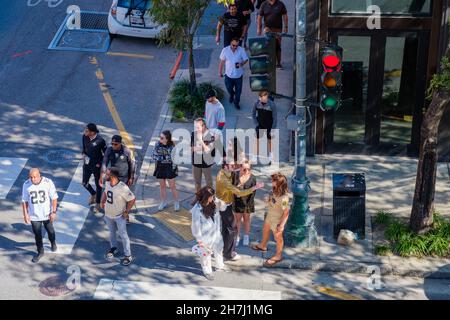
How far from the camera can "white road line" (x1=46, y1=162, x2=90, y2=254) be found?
13797 millimetres

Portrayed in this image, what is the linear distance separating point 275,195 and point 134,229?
295cm

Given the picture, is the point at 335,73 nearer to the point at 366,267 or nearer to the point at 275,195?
the point at 275,195

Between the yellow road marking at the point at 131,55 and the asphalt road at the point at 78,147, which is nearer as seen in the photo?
the asphalt road at the point at 78,147

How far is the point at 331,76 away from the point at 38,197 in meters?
4.88

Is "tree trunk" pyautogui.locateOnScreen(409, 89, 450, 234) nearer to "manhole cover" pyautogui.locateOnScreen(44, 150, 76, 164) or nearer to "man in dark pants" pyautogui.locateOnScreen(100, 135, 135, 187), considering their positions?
"man in dark pants" pyautogui.locateOnScreen(100, 135, 135, 187)

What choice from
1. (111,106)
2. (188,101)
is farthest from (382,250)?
(111,106)

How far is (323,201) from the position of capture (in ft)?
48.9

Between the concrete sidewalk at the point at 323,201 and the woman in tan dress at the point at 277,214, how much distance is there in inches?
6.8

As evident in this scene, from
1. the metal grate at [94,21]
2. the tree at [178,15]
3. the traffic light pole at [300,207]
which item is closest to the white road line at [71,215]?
the traffic light pole at [300,207]

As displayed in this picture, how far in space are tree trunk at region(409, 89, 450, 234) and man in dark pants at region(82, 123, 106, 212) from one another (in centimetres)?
537

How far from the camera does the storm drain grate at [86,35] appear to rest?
2127 centimetres

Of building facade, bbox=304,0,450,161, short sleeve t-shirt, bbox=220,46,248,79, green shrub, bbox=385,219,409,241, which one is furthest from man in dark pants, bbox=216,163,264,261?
short sleeve t-shirt, bbox=220,46,248,79

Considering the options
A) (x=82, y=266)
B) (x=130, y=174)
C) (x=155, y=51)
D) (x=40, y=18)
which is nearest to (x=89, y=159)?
(x=130, y=174)

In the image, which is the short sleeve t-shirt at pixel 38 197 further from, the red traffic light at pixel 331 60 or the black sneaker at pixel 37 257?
the red traffic light at pixel 331 60
